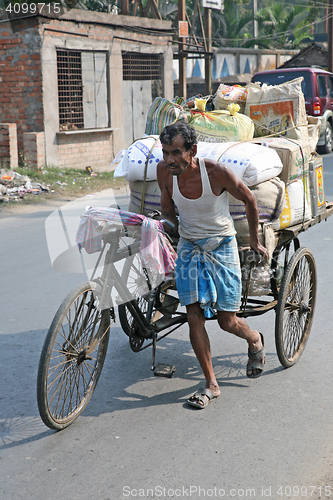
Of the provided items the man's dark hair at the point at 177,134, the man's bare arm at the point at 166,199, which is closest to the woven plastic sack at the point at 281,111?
the man's bare arm at the point at 166,199

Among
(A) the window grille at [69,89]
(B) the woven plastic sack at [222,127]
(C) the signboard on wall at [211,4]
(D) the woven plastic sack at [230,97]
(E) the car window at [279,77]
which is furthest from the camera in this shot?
(C) the signboard on wall at [211,4]

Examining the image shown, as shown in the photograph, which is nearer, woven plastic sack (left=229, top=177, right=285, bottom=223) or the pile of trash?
woven plastic sack (left=229, top=177, right=285, bottom=223)

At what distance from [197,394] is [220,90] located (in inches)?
99.4

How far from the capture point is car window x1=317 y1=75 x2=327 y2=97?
14.5 meters

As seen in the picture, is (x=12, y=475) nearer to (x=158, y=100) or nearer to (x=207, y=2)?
(x=158, y=100)

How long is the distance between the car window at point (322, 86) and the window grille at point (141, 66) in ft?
14.1

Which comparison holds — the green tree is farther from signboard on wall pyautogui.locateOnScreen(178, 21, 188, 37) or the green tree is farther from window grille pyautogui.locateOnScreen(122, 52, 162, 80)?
window grille pyautogui.locateOnScreen(122, 52, 162, 80)

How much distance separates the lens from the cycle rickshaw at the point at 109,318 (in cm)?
287

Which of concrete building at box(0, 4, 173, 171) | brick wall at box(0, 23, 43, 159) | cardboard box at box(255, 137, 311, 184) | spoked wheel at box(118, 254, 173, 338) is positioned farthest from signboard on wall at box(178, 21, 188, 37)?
spoked wheel at box(118, 254, 173, 338)

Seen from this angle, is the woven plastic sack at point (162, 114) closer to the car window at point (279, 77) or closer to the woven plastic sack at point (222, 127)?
the woven plastic sack at point (222, 127)

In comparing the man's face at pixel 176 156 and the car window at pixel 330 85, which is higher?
the car window at pixel 330 85

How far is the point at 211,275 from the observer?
10.3 feet

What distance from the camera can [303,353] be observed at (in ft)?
13.0

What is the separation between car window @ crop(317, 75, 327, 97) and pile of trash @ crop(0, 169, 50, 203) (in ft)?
26.5
